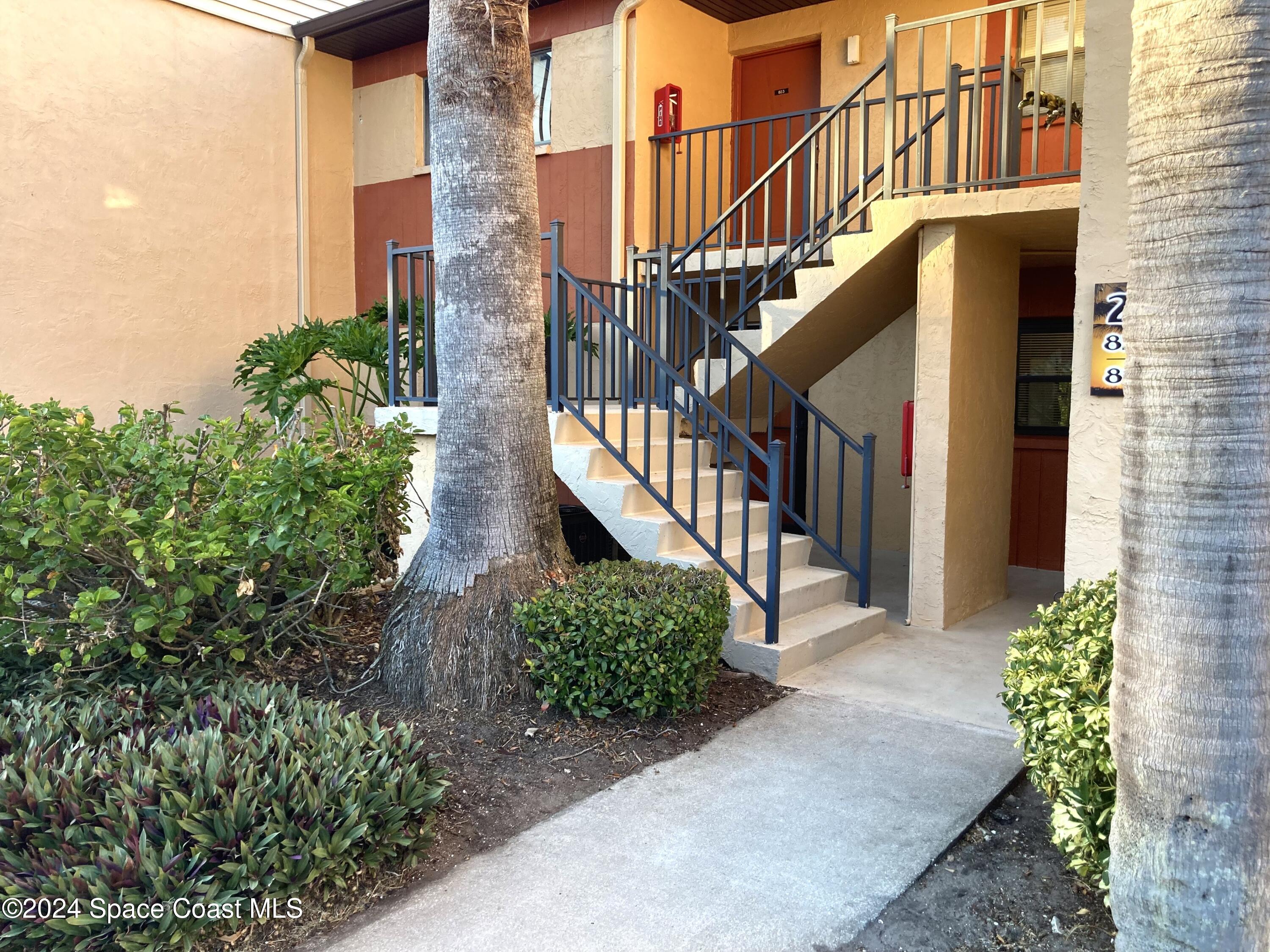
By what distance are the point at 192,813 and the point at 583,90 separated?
7214 mm

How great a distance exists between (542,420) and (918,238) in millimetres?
3109

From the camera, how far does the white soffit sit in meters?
8.55

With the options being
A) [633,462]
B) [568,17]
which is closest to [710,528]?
[633,462]

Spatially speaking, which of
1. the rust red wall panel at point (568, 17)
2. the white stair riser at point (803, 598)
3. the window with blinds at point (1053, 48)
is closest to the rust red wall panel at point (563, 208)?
the rust red wall panel at point (568, 17)

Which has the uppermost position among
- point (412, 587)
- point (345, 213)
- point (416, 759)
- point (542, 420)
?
point (345, 213)

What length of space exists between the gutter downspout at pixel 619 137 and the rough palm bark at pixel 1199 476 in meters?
6.15

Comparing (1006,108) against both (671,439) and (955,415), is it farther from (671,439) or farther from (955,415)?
(671,439)

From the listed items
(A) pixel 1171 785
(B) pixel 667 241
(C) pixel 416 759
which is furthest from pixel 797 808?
(B) pixel 667 241

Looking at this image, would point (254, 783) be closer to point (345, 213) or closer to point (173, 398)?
point (173, 398)

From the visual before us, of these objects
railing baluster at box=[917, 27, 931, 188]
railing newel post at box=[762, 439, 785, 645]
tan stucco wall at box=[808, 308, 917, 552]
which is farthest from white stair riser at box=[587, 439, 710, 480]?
tan stucco wall at box=[808, 308, 917, 552]

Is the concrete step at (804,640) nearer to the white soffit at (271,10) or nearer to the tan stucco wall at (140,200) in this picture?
the tan stucco wall at (140,200)

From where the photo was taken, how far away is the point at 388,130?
9695mm

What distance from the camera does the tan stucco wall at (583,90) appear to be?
815 centimetres

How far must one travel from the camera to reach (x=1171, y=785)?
→ 2.04 m
